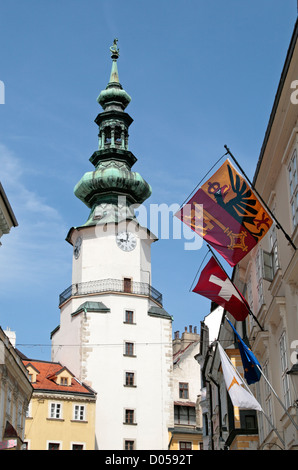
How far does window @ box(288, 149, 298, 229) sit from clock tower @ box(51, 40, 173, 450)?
4298cm

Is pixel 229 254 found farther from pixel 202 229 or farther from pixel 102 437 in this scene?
pixel 102 437

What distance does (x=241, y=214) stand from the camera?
1825 cm

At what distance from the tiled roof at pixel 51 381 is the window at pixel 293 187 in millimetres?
40398

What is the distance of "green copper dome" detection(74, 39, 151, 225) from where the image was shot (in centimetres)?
6838

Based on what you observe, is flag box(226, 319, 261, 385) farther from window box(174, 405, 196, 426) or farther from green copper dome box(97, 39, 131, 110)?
green copper dome box(97, 39, 131, 110)

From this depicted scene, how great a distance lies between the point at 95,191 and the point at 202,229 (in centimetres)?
5135

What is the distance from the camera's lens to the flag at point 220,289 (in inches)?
782

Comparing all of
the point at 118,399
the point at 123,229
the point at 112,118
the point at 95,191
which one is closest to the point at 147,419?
the point at 118,399

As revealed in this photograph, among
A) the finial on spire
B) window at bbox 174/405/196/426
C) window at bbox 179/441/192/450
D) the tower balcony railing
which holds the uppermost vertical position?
the finial on spire

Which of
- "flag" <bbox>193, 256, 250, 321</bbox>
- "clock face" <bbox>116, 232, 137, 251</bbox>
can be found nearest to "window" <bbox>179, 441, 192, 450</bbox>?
"clock face" <bbox>116, 232, 137, 251</bbox>

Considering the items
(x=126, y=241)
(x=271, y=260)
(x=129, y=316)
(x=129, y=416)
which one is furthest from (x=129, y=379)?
(x=271, y=260)

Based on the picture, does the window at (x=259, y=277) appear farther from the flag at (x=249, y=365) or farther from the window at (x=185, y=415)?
the window at (x=185, y=415)

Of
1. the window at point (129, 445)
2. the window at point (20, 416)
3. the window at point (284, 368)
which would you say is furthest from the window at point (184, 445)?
the window at point (284, 368)

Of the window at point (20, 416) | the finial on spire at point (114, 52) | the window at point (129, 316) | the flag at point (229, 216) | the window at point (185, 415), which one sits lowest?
the flag at point (229, 216)
